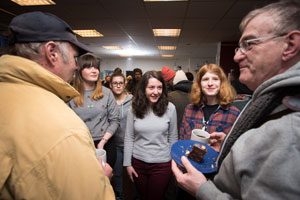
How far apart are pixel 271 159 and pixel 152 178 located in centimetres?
151

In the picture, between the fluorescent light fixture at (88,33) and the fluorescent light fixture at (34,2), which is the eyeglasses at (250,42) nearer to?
the fluorescent light fixture at (34,2)

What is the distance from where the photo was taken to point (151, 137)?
6.42 ft

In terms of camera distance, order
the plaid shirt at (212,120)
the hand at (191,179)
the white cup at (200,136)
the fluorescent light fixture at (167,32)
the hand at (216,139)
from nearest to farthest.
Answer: the hand at (191,179) < the white cup at (200,136) < the hand at (216,139) < the plaid shirt at (212,120) < the fluorescent light fixture at (167,32)

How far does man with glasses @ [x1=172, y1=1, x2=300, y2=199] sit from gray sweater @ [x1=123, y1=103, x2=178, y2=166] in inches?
36.4

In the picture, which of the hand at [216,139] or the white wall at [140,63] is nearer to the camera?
the hand at [216,139]

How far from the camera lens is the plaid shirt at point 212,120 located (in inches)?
68.9

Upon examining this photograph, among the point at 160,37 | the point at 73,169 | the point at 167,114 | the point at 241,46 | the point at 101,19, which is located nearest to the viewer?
the point at 73,169

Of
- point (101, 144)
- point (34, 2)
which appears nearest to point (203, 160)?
point (101, 144)

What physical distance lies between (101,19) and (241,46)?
450cm

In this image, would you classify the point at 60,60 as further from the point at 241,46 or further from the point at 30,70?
the point at 241,46

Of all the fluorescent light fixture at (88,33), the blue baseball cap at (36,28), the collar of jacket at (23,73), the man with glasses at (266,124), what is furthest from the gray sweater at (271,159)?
the fluorescent light fixture at (88,33)

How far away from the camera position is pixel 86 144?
734mm

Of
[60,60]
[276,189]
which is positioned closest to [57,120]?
[60,60]

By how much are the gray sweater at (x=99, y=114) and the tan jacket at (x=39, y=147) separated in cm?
139
